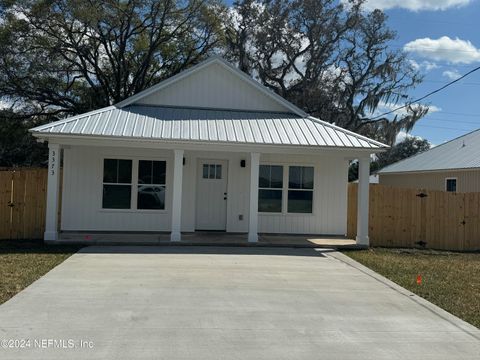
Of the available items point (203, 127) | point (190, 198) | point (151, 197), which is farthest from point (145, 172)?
point (203, 127)

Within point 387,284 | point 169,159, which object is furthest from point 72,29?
point 387,284

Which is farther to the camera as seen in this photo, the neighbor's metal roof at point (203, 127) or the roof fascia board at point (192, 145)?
the neighbor's metal roof at point (203, 127)

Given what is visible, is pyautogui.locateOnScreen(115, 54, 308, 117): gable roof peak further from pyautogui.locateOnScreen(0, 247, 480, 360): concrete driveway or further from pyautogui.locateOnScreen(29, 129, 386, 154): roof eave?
pyautogui.locateOnScreen(0, 247, 480, 360): concrete driveway

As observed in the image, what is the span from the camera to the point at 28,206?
43.1 ft

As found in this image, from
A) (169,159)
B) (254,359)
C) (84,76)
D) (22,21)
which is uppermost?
(22,21)

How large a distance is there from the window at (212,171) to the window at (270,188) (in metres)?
1.27

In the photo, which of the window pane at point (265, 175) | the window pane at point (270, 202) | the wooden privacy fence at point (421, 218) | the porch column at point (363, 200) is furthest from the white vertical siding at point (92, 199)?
the wooden privacy fence at point (421, 218)

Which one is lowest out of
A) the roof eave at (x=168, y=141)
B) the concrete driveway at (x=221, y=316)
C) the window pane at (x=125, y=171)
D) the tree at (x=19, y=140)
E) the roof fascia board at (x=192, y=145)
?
the concrete driveway at (x=221, y=316)

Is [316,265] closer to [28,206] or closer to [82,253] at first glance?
[82,253]

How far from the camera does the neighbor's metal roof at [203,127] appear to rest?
12141 millimetres

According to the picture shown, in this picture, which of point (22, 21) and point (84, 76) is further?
point (84, 76)

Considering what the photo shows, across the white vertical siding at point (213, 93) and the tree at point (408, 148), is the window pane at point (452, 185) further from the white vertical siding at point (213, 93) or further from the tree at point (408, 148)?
the tree at point (408, 148)

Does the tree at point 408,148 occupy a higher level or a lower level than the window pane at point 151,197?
higher

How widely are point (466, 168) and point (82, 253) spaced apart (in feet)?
58.3
